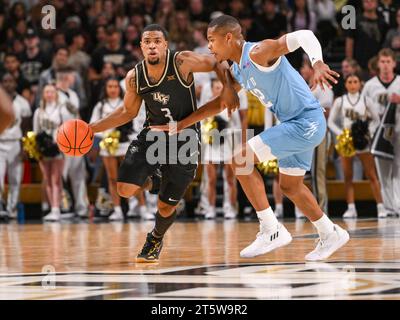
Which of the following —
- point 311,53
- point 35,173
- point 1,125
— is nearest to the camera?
point 1,125

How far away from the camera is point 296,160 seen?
7.16m

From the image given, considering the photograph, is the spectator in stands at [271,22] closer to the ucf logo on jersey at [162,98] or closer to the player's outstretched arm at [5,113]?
the ucf logo on jersey at [162,98]

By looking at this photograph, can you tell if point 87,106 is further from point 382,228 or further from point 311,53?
point 311,53

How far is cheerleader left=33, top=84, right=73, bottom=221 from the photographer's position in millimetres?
13117

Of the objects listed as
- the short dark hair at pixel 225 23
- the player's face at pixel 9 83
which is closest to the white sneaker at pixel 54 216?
the player's face at pixel 9 83

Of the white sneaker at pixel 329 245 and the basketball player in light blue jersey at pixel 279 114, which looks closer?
the basketball player in light blue jersey at pixel 279 114

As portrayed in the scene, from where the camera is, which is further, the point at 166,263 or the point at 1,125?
the point at 166,263

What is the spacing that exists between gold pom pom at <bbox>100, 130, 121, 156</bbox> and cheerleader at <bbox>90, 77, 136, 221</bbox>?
0.02m

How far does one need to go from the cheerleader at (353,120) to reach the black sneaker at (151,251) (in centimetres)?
566

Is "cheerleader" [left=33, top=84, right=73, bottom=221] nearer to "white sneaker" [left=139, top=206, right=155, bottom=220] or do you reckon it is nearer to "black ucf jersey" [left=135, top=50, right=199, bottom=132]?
"white sneaker" [left=139, top=206, right=155, bottom=220]

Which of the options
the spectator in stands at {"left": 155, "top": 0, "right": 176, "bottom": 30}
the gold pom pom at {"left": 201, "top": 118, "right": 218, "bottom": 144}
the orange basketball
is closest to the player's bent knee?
the orange basketball

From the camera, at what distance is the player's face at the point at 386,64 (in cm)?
1241

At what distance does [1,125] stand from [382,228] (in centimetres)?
717
